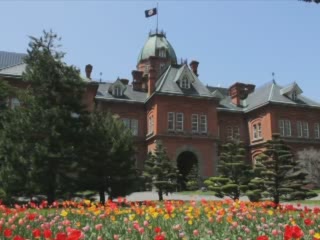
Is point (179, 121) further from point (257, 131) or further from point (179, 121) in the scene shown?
point (257, 131)

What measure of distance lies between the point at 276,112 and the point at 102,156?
2641cm

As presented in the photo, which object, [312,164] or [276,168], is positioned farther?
[312,164]

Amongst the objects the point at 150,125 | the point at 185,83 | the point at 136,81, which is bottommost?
the point at 150,125

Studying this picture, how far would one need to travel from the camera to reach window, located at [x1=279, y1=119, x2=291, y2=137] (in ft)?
131

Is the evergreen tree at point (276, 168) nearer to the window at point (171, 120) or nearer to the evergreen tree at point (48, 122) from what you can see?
the evergreen tree at point (48, 122)

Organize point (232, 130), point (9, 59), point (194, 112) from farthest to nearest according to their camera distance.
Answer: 1. point (232, 130)
2. point (194, 112)
3. point (9, 59)

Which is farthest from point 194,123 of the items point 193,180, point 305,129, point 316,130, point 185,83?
point 316,130

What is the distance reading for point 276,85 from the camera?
42188mm

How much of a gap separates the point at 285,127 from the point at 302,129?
247 cm

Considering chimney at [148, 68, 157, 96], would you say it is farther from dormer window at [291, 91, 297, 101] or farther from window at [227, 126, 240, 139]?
dormer window at [291, 91, 297, 101]

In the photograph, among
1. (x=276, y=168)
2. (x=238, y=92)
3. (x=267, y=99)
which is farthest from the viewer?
(x=238, y=92)

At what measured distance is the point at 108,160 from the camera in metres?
17.4

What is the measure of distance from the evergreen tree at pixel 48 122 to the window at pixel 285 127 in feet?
91.9

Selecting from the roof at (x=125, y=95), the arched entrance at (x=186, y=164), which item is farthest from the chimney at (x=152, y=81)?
the arched entrance at (x=186, y=164)
